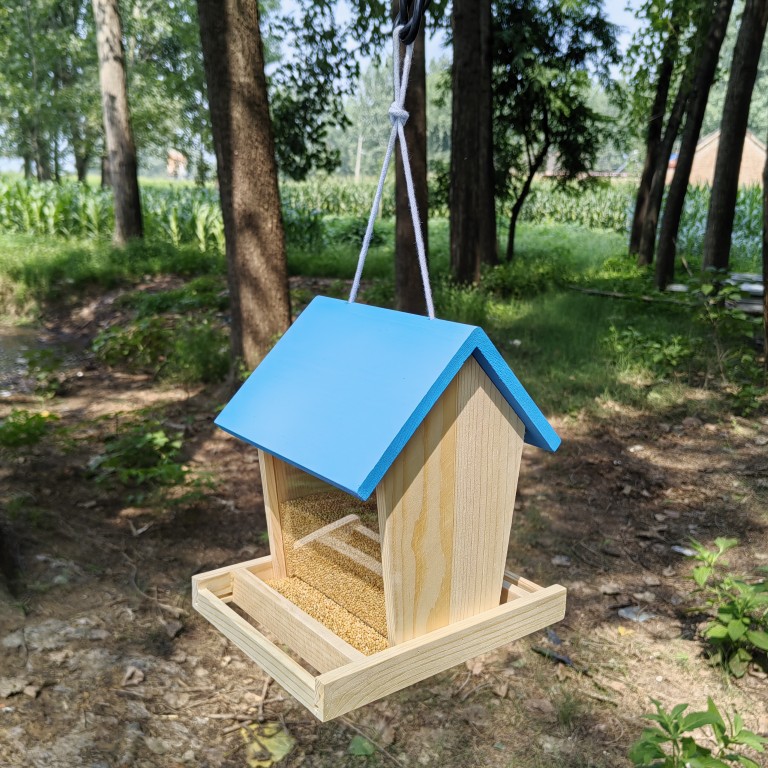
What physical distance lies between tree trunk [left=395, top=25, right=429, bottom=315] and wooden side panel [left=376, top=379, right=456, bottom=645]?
527 centimetres

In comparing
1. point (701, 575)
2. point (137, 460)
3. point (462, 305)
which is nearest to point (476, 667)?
point (701, 575)

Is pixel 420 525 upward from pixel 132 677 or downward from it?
upward

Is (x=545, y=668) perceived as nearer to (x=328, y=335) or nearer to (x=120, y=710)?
(x=120, y=710)

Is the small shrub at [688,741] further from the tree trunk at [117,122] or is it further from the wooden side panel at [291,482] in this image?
the tree trunk at [117,122]

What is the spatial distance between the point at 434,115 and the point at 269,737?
9093cm

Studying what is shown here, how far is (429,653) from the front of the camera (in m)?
1.71

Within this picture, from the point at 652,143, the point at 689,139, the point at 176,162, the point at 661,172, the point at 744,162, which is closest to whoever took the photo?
the point at 689,139

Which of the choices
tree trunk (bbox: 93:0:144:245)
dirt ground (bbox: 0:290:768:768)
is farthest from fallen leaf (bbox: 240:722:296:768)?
tree trunk (bbox: 93:0:144:245)

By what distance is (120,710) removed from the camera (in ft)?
9.95

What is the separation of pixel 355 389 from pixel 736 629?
8.09 ft

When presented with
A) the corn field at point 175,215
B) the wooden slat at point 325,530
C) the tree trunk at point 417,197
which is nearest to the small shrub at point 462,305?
the tree trunk at point 417,197

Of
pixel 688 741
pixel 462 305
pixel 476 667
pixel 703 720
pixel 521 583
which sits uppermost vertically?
pixel 521 583

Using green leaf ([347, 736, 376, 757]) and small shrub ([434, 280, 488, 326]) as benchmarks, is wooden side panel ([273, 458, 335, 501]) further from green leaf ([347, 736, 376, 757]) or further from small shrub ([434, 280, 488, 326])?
small shrub ([434, 280, 488, 326])

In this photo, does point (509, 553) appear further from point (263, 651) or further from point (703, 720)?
point (263, 651)
